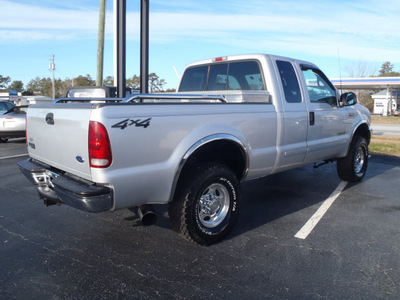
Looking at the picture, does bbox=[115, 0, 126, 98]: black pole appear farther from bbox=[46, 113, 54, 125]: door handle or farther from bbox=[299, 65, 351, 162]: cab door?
bbox=[46, 113, 54, 125]: door handle

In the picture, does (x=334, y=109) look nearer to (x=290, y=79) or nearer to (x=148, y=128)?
(x=290, y=79)

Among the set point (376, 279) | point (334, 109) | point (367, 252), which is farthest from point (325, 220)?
point (334, 109)

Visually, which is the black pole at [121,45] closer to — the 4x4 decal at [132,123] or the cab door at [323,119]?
the cab door at [323,119]

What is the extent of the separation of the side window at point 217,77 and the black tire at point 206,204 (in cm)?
173

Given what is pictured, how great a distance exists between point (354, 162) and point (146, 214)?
4.34 meters

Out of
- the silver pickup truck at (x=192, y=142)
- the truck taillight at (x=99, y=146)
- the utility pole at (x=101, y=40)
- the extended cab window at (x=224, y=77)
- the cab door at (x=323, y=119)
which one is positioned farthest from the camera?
the utility pole at (x=101, y=40)

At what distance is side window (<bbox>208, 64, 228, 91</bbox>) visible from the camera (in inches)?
196

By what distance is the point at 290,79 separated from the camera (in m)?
4.69

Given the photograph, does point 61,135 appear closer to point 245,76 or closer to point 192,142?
point 192,142

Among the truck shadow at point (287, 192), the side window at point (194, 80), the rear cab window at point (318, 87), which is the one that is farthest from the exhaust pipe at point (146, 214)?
the rear cab window at point (318, 87)

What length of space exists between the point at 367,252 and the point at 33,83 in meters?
91.8

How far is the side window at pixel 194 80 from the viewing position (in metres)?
5.30

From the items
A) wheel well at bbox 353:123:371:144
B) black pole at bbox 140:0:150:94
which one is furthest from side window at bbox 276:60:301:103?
black pole at bbox 140:0:150:94

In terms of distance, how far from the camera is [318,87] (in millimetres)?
5250
